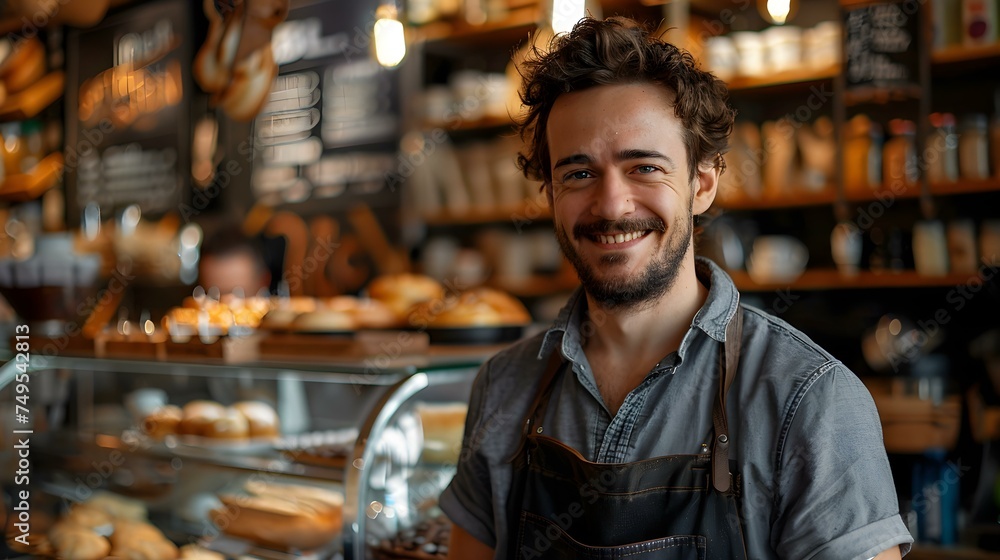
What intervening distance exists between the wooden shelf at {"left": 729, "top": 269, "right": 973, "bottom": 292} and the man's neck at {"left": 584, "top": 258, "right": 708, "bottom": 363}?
232 cm

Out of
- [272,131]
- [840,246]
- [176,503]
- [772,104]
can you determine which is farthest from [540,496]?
[272,131]

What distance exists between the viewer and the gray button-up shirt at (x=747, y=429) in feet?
3.88

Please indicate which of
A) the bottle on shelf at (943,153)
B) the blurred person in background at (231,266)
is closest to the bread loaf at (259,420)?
the blurred person in background at (231,266)

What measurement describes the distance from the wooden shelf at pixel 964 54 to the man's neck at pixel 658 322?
2.50 m

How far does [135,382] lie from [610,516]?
2491mm

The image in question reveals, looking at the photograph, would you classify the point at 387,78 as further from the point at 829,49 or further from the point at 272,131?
the point at 829,49

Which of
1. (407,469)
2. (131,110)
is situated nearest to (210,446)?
(407,469)

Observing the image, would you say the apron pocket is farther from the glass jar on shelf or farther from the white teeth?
the glass jar on shelf

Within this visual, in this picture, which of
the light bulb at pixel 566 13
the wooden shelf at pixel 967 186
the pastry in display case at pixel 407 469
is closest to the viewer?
the pastry in display case at pixel 407 469

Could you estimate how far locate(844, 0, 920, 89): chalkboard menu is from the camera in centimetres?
342

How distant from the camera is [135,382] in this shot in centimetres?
329

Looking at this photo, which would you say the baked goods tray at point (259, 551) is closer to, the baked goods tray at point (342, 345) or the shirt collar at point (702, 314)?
the baked goods tray at point (342, 345)

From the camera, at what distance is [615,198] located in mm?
1371

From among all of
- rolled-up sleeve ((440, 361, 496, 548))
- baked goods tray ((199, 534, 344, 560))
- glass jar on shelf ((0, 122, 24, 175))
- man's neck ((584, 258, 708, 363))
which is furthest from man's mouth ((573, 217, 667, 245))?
glass jar on shelf ((0, 122, 24, 175))
